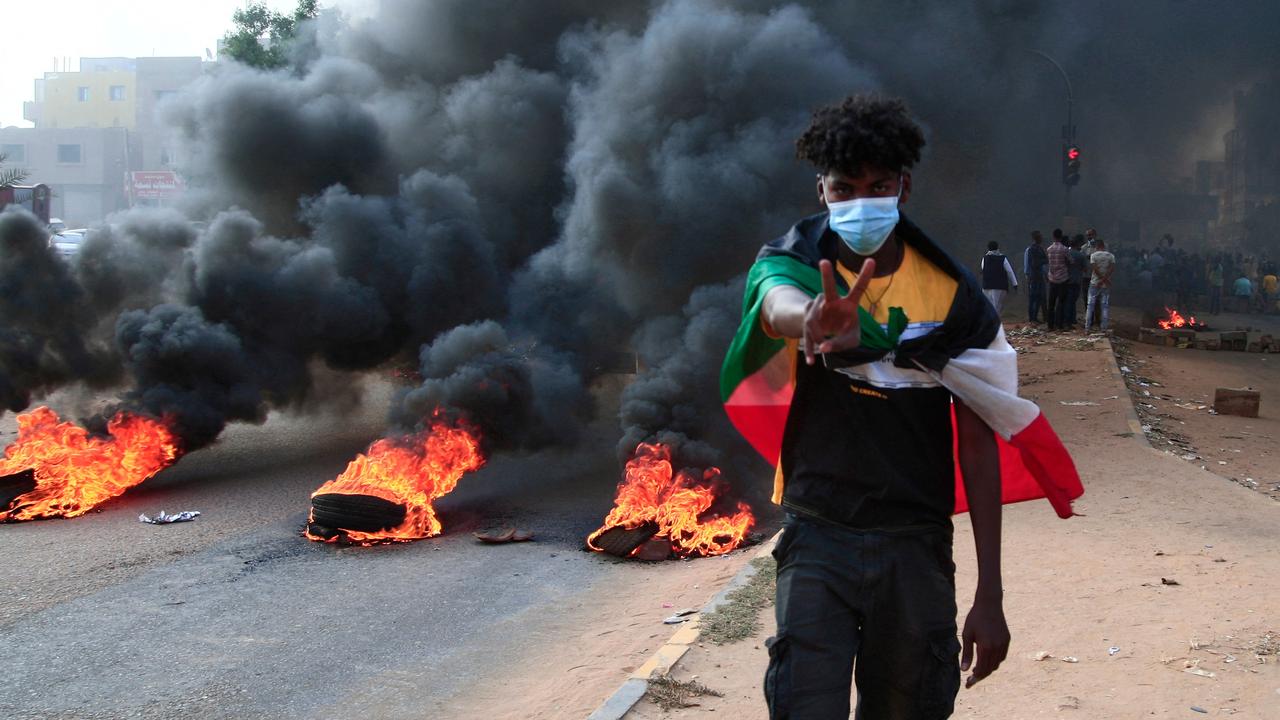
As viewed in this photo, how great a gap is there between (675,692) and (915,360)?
2.28 meters

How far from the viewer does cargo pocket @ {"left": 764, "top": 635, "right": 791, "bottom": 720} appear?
6.78ft

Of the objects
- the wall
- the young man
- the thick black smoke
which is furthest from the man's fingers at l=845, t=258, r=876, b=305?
the wall

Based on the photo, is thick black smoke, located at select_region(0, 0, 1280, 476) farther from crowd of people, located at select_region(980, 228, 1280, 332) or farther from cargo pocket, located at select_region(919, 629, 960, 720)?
cargo pocket, located at select_region(919, 629, 960, 720)

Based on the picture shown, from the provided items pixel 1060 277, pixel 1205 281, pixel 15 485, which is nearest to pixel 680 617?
pixel 15 485

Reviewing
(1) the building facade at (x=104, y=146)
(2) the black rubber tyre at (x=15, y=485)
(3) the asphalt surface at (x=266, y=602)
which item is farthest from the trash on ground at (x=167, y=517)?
(1) the building facade at (x=104, y=146)

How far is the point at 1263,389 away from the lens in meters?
13.4

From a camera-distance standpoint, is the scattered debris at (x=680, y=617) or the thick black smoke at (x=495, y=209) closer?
the scattered debris at (x=680, y=617)

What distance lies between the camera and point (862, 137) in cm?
213

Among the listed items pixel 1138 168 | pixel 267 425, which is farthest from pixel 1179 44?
pixel 267 425

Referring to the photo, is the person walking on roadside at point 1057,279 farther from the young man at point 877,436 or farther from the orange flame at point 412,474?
the young man at point 877,436

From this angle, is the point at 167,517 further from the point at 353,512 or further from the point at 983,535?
the point at 983,535

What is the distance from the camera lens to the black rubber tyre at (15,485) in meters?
7.86

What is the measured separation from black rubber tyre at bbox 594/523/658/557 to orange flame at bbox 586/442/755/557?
1.7 inches

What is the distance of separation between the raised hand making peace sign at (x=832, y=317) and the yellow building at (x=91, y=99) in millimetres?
70419
